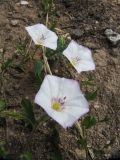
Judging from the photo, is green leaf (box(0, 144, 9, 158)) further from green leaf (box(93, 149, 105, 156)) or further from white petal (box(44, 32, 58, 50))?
white petal (box(44, 32, 58, 50))

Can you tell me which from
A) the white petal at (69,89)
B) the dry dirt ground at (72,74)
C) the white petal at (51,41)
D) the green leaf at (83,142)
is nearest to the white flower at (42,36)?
the white petal at (51,41)

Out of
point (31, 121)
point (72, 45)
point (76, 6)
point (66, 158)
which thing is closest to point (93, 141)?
point (66, 158)

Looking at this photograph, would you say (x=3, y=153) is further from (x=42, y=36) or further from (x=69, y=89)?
(x=42, y=36)

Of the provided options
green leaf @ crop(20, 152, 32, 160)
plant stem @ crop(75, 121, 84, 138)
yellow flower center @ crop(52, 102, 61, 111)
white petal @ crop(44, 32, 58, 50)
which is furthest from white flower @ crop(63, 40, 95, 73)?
green leaf @ crop(20, 152, 32, 160)

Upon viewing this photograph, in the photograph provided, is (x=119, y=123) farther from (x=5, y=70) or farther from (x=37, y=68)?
(x=5, y=70)

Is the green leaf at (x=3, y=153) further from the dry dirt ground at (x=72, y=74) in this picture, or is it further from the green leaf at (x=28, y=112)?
the green leaf at (x=28, y=112)

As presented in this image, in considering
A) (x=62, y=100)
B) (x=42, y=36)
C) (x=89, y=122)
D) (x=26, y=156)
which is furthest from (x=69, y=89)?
(x=42, y=36)
